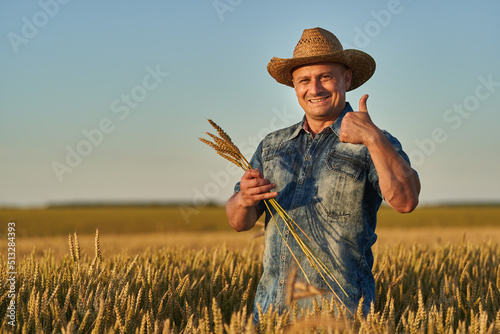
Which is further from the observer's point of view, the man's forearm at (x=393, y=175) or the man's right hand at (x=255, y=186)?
the man's right hand at (x=255, y=186)

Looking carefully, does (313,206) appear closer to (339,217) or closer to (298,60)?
(339,217)

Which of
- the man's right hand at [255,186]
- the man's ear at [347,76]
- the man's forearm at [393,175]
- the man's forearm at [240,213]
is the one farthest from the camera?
the man's ear at [347,76]

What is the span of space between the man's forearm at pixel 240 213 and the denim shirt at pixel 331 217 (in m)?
0.15

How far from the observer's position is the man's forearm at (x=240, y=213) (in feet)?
10.3

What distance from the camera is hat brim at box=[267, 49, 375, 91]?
327cm

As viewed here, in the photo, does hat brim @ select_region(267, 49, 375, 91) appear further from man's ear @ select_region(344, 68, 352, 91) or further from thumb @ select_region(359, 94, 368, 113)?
thumb @ select_region(359, 94, 368, 113)

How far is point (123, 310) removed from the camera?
9.84 ft

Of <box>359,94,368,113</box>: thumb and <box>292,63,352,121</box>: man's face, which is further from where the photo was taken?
<box>292,63,352,121</box>: man's face

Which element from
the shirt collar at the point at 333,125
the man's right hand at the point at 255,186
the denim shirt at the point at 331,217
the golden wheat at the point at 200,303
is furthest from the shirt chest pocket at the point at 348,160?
the golden wheat at the point at 200,303

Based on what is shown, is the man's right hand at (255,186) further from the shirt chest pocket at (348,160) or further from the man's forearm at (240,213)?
the shirt chest pocket at (348,160)

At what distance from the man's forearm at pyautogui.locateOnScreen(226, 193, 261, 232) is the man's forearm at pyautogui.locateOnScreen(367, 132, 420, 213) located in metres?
0.88

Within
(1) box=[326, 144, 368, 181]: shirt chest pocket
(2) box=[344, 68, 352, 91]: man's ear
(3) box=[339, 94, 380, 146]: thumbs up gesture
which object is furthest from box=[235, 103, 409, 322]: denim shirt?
(2) box=[344, 68, 352, 91]: man's ear

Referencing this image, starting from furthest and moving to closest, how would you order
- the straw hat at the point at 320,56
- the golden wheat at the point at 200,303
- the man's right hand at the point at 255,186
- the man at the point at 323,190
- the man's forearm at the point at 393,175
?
the straw hat at the point at 320,56 < the man at the point at 323,190 < the man's right hand at the point at 255,186 < the man's forearm at the point at 393,175 < the golden wheat at the point at 200,303

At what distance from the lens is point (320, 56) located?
3.18 meters
